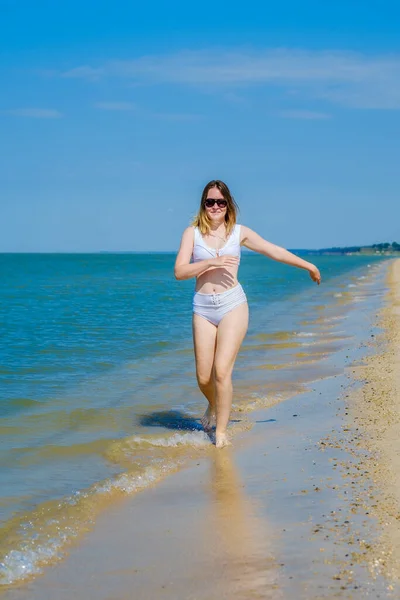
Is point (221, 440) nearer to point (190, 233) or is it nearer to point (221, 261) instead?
point (221, 261)

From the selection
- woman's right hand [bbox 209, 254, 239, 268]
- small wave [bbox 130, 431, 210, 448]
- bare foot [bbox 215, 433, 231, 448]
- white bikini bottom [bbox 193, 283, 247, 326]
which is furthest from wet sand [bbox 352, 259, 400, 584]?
woman's right hand [bbox 209, 254, 239, 268]

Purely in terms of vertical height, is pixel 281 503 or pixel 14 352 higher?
pixel 281 503

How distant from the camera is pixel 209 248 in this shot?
7055mm

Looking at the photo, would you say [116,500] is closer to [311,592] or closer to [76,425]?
[311,592]

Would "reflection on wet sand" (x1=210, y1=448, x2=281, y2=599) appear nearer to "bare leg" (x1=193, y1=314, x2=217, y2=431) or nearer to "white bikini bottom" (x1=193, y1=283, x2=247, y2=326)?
"bare leg" (x1=193, y1=314, x2=217, y2=431)

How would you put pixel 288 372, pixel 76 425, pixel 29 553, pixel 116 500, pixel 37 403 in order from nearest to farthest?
pixel 29 553 → pixel 116 500 → pixel 76 425 → pixel 37 403 → pixel 288 372

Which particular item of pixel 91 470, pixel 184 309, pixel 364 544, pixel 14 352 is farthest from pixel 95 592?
pixel 184 309

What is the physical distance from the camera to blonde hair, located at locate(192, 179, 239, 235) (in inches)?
277

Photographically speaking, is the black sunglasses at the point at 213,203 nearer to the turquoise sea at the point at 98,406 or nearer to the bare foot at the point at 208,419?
the bare foot at the point at 208,419

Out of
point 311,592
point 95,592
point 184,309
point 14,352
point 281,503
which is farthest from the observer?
point 184,309

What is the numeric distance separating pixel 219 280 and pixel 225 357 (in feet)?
2.25

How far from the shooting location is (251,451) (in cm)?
696

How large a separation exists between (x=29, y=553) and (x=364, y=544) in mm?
1935

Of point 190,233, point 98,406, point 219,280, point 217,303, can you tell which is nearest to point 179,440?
point 217,303
